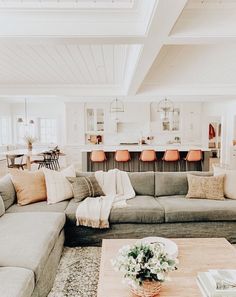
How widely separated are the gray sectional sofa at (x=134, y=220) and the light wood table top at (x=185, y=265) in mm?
561

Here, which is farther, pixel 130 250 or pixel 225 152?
pixel 225 152

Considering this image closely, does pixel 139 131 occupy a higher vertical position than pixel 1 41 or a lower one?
lower

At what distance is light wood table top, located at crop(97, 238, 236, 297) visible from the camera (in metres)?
1.87

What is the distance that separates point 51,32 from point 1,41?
0.54 metres

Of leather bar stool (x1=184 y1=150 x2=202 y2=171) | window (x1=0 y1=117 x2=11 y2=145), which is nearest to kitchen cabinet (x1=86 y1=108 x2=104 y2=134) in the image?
window (x1=0 y1=117 x2=11 y2=145)

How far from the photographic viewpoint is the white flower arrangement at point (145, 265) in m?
1.71

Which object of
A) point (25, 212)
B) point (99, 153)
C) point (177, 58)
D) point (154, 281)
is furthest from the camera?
point (99, 153)

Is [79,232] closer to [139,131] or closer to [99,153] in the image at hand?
[99,153]

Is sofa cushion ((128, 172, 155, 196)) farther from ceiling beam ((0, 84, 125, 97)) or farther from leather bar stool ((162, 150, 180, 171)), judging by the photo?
ceiling beam ((0, 84, 125, 97))

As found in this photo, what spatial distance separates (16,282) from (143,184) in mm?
2568

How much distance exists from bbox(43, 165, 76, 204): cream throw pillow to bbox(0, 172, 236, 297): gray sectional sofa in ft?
0.36

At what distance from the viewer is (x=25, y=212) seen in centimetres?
328

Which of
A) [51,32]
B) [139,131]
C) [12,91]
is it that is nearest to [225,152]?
[139,131]

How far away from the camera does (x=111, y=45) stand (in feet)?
11.9
